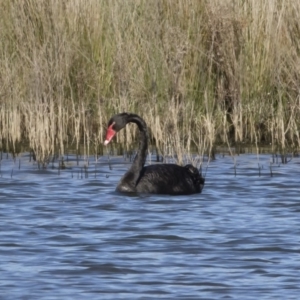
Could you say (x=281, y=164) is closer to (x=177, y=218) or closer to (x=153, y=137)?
(x=153, y=137)

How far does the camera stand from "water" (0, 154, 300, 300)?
7016mm

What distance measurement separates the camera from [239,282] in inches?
279

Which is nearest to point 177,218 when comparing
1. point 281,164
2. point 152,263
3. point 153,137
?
point 152,263

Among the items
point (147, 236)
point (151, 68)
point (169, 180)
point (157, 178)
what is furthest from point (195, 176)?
point (151, 68)

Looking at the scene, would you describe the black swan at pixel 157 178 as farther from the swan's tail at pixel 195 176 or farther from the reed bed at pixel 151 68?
the reed bed at pixel 151 68

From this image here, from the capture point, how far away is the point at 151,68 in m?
12.8

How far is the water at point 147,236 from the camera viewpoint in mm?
7016

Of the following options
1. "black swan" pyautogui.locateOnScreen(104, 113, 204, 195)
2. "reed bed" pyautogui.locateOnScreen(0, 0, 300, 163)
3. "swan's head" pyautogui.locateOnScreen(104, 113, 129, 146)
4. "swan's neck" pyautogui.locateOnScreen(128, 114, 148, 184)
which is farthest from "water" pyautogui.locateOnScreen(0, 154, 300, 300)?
"reed bed" pyautogui.locateOnScreen(0, 0, 300, 163)

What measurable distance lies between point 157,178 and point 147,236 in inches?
83.0

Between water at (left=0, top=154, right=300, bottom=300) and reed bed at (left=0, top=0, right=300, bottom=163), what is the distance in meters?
0.77

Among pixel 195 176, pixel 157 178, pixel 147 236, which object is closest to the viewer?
pixel 147 236

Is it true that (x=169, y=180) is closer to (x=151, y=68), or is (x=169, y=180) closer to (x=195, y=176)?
(x=195, y=176)

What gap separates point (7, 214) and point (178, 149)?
7.57 feet

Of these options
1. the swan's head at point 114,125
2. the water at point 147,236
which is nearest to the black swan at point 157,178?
the swan's head at point 114,125
